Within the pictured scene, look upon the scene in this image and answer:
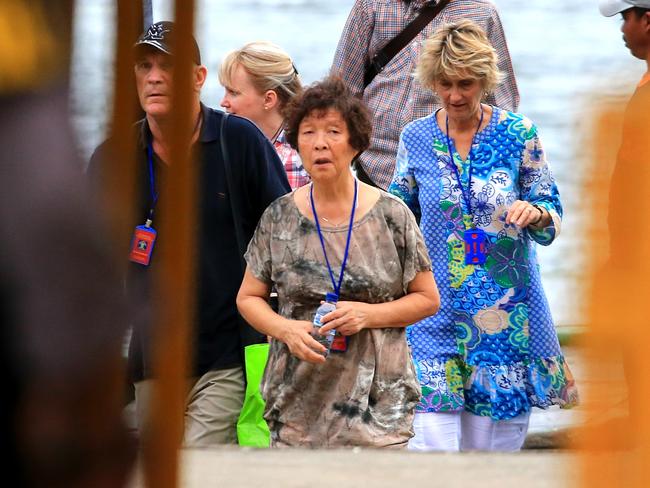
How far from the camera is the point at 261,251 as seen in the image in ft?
13.9

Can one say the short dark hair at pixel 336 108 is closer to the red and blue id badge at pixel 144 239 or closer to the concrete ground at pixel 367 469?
the red and blue id badge at pixel 144 239

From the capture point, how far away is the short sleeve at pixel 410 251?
4168mm

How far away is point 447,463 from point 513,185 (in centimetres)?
159

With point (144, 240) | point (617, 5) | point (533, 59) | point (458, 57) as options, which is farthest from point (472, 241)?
point (533, 59)

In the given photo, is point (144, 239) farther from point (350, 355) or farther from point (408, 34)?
point (408, 34)

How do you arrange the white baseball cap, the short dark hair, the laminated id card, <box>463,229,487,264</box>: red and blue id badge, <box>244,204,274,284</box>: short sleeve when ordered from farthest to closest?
<box>463,229,487,264</box>: red and blue id badge < the white baseball cap < the short dark hair < <box>244,204,274,284</box>: short sleeve < the laminated id card

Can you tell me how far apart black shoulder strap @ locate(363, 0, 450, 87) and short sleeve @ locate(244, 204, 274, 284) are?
118 centimetres

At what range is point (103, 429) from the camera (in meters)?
1.60

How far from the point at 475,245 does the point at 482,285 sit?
12cm

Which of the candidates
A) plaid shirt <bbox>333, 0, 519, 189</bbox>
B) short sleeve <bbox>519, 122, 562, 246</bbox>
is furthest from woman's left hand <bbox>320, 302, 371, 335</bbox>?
plaid shirt <bbox>333, 0, 519, 189</bbox>

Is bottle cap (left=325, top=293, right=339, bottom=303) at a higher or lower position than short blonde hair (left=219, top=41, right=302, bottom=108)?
lower

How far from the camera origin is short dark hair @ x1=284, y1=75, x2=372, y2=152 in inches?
171

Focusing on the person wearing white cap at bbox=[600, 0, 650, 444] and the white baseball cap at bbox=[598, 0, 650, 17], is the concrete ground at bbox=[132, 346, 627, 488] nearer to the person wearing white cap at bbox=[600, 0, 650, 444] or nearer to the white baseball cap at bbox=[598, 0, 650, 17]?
the person wearing white cap at bbox=[600, 0, 650, 444]

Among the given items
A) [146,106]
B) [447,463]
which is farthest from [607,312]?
[146,106]
